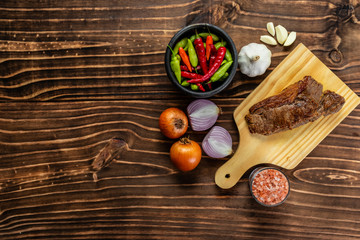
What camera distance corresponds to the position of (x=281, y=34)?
1541 millimetres

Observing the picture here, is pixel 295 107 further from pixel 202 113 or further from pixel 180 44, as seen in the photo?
pixel 180 44

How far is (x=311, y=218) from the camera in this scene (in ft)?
5.30

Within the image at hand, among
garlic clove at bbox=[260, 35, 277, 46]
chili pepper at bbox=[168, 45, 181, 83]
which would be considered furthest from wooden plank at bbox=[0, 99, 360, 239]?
garlic clove at bbox=[260, 35, 277, 46]

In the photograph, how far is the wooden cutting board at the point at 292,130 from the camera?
5.02 ft

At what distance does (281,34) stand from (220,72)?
46 cm

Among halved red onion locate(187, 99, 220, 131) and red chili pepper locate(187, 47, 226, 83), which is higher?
red chili pepper locate(187, 47, 226, 83)

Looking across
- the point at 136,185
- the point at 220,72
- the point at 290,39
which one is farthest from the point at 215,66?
the point at 136,185

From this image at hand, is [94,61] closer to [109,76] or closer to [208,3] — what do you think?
[109,76]

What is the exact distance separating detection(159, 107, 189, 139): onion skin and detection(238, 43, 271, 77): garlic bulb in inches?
17.1

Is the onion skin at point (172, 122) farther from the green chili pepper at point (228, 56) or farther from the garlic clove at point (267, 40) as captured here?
the garlic clove at point (267, 40)

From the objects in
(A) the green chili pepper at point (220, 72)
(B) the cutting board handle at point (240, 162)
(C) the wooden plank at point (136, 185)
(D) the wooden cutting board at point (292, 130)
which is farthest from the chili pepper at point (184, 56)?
(B) the cutting board handle at point (240, 162)

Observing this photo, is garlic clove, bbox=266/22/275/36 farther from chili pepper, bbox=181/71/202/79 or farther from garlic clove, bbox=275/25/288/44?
chili pepper, bbox=181/71/202/79

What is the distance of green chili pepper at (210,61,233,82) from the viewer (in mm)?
1394

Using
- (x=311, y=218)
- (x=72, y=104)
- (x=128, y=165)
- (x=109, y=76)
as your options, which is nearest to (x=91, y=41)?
(x=109, y=76)
